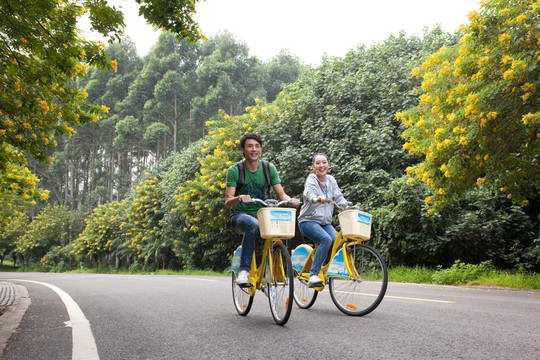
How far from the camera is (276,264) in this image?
195 inches

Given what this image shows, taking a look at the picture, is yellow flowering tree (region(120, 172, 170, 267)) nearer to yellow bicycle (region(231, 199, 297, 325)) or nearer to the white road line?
the white road line

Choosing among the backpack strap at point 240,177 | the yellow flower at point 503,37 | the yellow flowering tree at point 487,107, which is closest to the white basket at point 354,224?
the backpack strap at point 240,177

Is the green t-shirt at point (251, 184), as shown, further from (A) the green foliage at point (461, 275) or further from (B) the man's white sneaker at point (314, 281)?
(A) the green foliage at point (461, 275)

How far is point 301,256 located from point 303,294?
48 cm

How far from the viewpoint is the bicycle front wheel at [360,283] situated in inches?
207

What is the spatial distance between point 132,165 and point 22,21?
Result: 50209 millimetres

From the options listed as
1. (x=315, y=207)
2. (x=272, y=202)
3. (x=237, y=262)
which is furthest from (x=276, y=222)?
Result: (x=315, y=207)

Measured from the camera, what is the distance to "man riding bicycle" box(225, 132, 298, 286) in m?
5.11

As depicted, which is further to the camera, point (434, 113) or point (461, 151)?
point (434, 113)

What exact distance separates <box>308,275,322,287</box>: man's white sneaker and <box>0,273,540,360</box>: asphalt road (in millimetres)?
342

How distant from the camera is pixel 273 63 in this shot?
4803 centimetres

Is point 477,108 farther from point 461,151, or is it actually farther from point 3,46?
point 3,46

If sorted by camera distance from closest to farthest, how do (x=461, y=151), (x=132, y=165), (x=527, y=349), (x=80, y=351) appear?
(x=527, y=349)
(x=80, y=351)
(x=461, y=151)
(x=132, y=165)

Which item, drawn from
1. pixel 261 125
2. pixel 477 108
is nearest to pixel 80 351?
pixel 477 108
